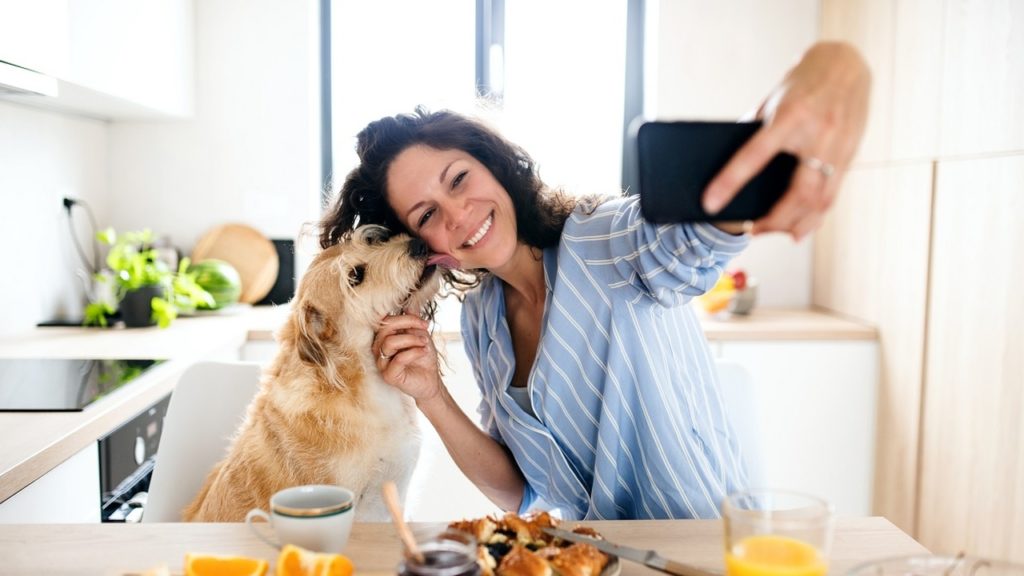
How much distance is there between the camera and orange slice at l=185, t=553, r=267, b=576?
2.98ft

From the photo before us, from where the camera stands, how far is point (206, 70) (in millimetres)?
3691

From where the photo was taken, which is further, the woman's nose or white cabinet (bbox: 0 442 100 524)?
the woman's nose

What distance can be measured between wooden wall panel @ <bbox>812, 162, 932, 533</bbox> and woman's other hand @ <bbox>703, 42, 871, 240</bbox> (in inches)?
86.2

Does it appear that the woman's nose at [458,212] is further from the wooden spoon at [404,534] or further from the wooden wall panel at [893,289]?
the wooden wall panel at [893,289]

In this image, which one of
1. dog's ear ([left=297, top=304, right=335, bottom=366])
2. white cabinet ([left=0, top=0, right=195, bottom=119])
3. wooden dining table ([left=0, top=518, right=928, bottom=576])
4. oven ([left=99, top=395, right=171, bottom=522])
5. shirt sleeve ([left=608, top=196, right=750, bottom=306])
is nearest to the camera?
wooden dining table ([left=0, top=518, right=928, bottom=576])

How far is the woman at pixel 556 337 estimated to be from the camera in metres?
1.52

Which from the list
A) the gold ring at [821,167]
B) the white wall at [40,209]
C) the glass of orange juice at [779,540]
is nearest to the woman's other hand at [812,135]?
the gold ring at [821,167]

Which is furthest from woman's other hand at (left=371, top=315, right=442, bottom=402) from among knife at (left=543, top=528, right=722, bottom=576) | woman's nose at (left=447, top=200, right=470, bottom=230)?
knife at (left=543, top=528, right=722, bottom=576)

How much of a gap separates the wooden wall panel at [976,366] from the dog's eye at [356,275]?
1.82 meters

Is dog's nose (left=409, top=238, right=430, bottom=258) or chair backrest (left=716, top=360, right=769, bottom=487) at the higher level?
dog's nose (left=409, top=238, right=430, bottom=258)

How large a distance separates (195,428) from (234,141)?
7.07 ft

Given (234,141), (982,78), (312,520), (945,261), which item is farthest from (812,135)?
(234,141)

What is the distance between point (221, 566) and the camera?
917 mm

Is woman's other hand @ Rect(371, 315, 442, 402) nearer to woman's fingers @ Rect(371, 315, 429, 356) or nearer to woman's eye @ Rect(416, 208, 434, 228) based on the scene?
woman's fingers @ Rect(371, 315, 429, 356)
